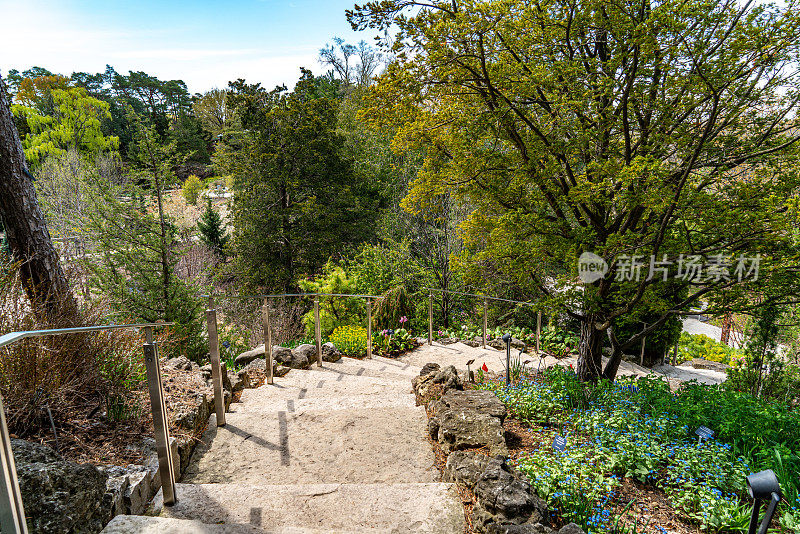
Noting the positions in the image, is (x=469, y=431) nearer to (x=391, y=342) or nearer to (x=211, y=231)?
(x=391, y=342)


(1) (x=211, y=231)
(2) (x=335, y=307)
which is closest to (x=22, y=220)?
(2) (x=335, y=307)

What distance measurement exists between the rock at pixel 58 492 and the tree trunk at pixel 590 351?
518 centimetres

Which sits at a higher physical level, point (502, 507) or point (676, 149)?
point (676, 149)

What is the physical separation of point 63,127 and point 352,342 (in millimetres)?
29027

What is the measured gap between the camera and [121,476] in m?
2.46

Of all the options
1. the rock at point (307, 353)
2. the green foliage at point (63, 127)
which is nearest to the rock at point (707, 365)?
the rock at point (307, 353)

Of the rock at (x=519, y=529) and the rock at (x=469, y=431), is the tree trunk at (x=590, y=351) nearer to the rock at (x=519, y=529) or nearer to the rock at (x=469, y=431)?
the rock at (x=469, y=431)

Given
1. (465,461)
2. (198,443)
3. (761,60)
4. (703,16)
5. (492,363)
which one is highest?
(703,16)

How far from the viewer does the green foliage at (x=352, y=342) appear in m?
7.67

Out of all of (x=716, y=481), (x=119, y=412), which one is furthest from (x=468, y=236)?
(x=119, y=412)

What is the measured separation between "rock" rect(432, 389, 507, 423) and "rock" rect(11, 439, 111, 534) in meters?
2.61

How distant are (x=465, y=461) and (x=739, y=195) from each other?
3.72m

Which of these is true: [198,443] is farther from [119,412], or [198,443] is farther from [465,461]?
[465,461]

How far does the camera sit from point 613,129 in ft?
16.6
